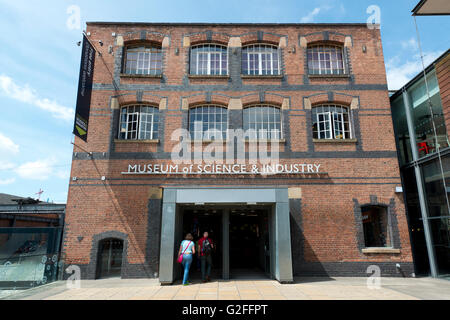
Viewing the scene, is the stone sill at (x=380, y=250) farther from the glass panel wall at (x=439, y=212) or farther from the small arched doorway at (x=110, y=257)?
the small arched doorway at (x=110, y=257)

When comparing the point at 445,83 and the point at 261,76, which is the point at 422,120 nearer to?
the point at 445,83

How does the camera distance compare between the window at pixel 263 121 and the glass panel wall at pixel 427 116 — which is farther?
the window at pixel 263 121

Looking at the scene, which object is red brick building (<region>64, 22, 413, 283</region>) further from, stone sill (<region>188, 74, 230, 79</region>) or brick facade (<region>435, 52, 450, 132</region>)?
brick facade (<region>435, 52, 450, 132</region>)

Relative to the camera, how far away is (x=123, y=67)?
1311 cm

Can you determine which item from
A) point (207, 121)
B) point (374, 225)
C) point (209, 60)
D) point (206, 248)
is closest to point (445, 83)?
point (374, 225)

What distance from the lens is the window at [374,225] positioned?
11.5 meters

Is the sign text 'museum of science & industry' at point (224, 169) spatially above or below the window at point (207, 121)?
below

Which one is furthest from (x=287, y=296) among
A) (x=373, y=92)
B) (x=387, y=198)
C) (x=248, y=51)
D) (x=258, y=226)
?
(x=248, y=51)

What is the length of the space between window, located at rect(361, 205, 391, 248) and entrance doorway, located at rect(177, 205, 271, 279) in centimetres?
426

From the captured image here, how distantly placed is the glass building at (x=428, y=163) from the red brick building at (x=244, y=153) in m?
1.03

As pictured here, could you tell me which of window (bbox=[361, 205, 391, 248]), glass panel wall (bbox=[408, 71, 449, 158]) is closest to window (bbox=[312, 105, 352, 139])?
glass panel wall (bbox=[408, 71, 449, 158])

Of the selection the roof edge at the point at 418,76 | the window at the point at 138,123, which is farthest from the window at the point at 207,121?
the roof edge at the point at 418,76

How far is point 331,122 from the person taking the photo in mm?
12562

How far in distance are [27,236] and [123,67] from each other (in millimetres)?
8300
